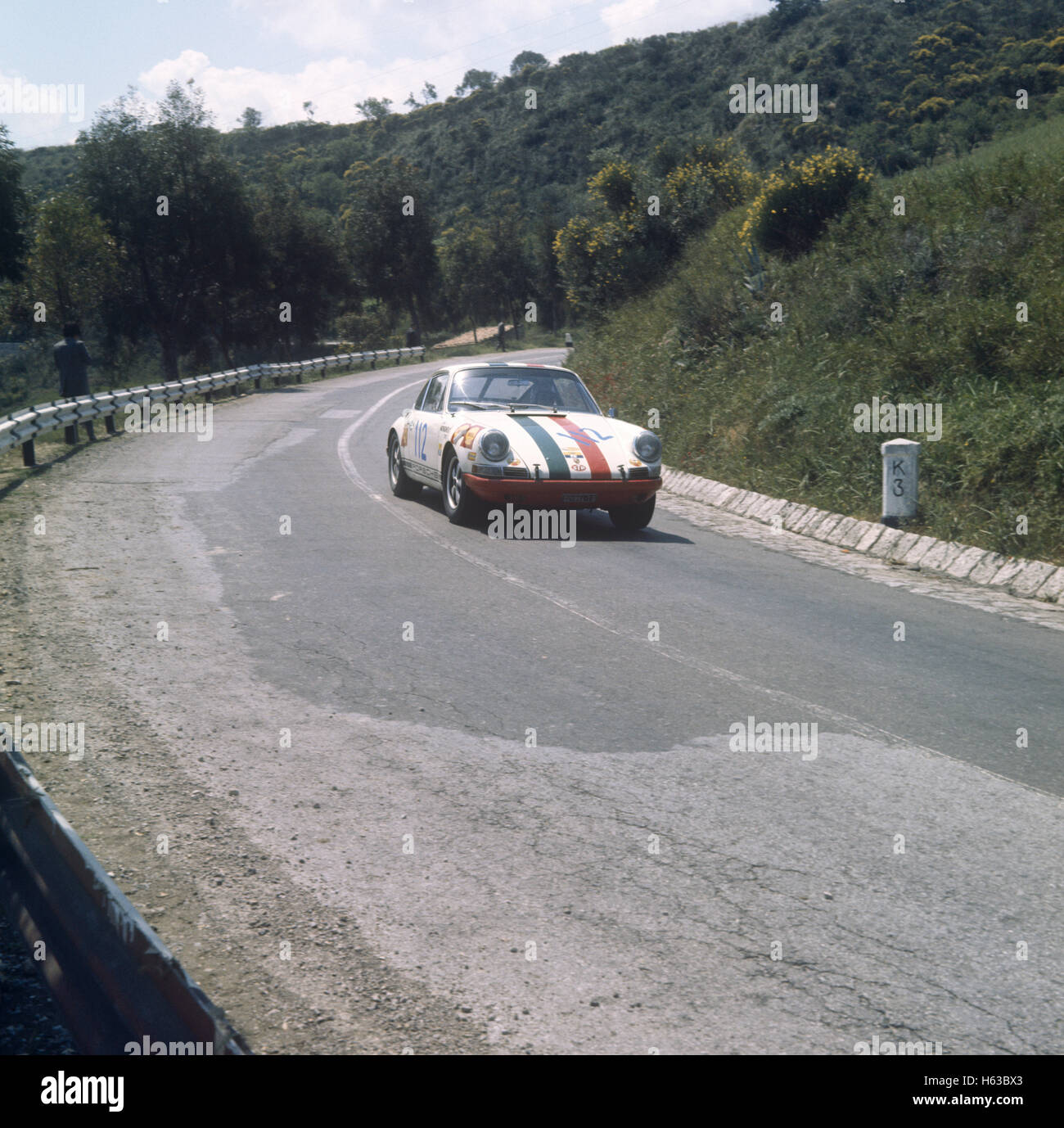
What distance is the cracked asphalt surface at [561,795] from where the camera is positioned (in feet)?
10.3

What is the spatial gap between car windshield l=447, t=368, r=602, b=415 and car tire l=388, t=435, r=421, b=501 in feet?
4.38

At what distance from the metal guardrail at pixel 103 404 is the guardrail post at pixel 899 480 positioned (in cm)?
1057

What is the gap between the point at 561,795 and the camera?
4594 millimetres

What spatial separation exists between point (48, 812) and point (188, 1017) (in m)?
1.07

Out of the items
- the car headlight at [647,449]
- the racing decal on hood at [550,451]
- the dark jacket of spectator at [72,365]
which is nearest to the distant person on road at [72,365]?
the dark jacket of spectator at [72,365]

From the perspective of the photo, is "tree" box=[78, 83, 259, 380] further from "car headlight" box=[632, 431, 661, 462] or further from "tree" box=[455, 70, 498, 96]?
"tree" box=[455, 70, 498, 96]

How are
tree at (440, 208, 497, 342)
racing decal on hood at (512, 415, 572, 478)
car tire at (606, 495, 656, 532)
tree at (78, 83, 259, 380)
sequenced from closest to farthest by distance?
racing decal on hood at (512, 415, 572, 478) < car tire at (606, 495, 656, 532) < tree at (78, 83, 259, 380) < tree at (440, 208, 497, 342)

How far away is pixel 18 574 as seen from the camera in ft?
28.9

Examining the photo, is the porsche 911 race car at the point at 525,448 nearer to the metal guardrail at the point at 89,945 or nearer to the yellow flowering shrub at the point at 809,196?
the metal guardrail at the point at 89,945

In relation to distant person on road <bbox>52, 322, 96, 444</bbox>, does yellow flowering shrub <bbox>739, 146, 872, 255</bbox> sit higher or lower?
higher

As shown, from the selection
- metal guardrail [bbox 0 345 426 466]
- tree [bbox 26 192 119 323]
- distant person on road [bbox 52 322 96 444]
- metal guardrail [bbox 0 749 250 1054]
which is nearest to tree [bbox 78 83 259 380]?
tree [bbox 26 192 119 323]

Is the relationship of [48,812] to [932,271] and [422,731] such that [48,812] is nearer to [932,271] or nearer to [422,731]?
[422,731]

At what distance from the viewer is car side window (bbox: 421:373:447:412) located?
1244 cm
